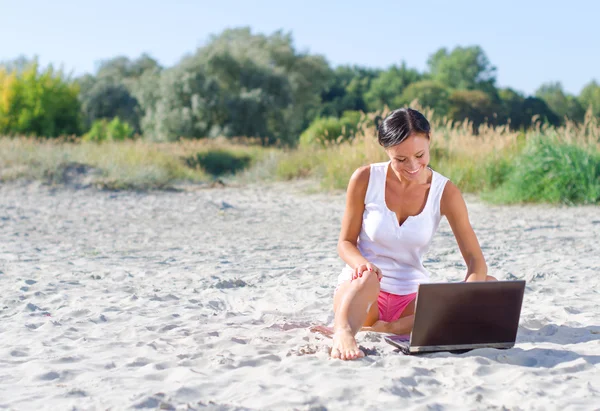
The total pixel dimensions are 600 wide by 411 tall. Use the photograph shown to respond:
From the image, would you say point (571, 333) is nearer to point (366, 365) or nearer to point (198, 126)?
point (366, 365)

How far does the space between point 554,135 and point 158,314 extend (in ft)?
28.9

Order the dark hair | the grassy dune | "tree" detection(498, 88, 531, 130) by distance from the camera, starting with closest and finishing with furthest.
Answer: the dark hair → the grassy dune → "tree" detection(498, 88, 531, 130)

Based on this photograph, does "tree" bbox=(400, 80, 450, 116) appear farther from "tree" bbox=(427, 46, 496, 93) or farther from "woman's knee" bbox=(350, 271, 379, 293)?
"woman's knee" bbox=(350, 271, 379, 293)

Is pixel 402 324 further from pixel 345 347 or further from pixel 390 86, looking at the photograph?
pixel 390 86

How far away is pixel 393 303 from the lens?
11.3 feet

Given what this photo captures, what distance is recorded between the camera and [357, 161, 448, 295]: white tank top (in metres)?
3.35

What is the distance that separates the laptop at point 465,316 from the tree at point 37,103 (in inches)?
943

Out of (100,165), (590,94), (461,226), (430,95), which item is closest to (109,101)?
(430,95)

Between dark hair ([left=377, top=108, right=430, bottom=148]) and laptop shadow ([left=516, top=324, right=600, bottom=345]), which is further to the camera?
laptop shadow ([left=516, top=324, right=600, bottom=345])

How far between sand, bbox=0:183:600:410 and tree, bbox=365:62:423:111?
47210mm

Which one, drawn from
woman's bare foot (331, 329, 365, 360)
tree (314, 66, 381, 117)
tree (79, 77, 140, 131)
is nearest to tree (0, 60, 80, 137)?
tree (79, 77, 140, 131)

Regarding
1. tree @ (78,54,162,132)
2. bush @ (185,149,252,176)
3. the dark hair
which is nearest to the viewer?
the dark hair

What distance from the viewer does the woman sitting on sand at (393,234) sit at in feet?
10.6


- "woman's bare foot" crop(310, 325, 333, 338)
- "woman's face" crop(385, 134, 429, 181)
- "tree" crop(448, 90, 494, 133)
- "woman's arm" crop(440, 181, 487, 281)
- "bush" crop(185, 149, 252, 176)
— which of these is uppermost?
"tree" crop(448, 90, 494, 133)
